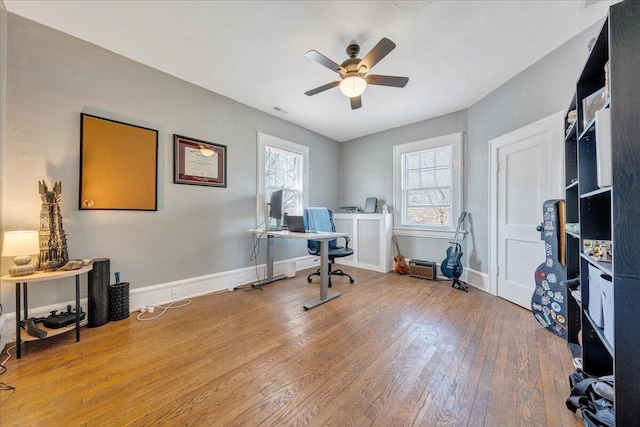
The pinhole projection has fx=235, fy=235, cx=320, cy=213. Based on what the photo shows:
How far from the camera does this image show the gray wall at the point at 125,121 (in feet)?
6.53

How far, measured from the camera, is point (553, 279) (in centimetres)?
214

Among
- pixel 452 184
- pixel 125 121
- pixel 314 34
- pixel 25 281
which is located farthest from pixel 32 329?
pixel 452 184

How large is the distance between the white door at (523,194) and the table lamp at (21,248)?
15.0 feet

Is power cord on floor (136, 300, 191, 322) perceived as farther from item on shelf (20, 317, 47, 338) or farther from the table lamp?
the table lamp

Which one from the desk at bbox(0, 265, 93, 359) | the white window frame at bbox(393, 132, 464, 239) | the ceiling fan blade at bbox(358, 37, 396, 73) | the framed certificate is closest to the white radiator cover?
the white window frame at bbox(393, 132, 464, 239)

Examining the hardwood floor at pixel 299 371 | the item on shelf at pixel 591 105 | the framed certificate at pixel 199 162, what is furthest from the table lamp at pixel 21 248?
the item on shelf at pixel 591 105

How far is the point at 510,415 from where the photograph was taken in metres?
1.25

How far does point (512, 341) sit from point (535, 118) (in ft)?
7.60

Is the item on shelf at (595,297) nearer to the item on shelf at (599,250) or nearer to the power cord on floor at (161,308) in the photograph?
the item on shelf at (599,250)

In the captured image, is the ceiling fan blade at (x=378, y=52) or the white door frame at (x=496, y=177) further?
the white door frame at (x=496, y=177)

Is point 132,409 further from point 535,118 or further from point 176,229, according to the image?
point 535,118

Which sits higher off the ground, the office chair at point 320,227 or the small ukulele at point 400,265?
the office chair at point 320,227

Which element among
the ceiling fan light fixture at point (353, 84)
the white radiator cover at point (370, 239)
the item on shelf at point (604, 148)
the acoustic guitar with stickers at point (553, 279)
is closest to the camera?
the item on shelf at point (604, 148)

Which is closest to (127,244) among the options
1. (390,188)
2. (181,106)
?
(181,106)
